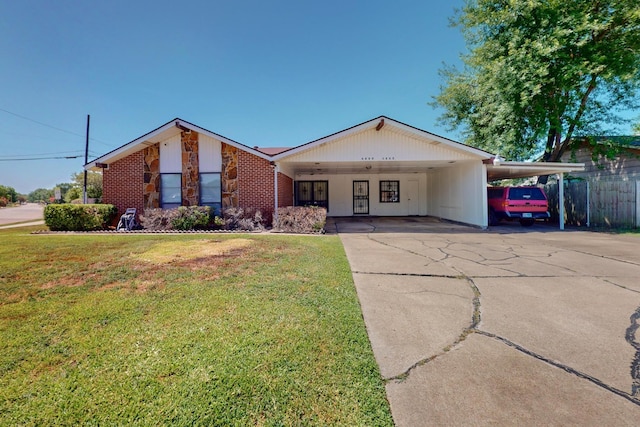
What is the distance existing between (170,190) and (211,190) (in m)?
1.73

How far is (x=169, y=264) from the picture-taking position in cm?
530

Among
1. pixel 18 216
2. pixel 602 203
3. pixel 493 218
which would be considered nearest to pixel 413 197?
pixel 493 218

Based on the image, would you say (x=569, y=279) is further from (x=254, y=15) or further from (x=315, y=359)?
(x=254, y=15)

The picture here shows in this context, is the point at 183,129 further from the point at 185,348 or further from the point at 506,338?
the point at 506,338

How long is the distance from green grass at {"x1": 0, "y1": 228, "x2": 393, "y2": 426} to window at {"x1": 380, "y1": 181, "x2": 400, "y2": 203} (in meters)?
13.8

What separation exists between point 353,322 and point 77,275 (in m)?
4.64

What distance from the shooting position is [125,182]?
11.4 metres

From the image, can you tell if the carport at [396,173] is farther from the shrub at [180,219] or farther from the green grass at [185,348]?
the green grass at [185,348]

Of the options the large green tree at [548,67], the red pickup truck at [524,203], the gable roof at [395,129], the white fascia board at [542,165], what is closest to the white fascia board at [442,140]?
the gable roof at [395,129]

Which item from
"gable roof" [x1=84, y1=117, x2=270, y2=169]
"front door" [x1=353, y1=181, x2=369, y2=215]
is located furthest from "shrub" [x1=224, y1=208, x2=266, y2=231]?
"front door" [x1=353, y1=181, x2=369, y2=215]

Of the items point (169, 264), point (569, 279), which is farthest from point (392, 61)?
point (169, 264)

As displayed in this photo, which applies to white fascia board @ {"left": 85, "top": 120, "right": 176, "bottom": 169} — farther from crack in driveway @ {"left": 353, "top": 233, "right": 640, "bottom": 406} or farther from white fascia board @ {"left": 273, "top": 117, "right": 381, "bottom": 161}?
crack in driveway @ {"left": 353, "top": 233, "right": 640, "bottom": 406}

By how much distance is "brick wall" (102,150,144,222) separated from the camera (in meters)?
11.4

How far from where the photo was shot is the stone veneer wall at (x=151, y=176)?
1143cm
